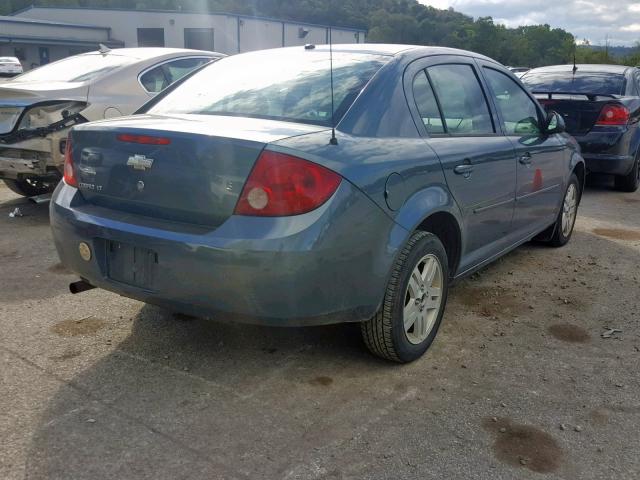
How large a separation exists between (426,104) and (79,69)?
4.70 meters

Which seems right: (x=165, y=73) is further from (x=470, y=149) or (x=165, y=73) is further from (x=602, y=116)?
(x=602, y=116)

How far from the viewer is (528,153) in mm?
4508

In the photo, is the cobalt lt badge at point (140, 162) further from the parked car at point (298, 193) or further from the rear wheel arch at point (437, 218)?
the rear wheel arch at point (437, 218)

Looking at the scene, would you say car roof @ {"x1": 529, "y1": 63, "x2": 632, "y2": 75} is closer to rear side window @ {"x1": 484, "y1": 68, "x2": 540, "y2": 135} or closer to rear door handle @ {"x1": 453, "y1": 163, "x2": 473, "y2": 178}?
rear side window @ {"x1": 484, "y1": 68, "x2": 540, "y2": 135}

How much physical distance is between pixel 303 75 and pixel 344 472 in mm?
2117

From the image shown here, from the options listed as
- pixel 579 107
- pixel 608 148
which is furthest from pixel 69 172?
pixel 608 148

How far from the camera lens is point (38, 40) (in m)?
46.2

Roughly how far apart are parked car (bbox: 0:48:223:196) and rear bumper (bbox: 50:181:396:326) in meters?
3.20

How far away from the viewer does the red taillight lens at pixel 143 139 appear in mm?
2896

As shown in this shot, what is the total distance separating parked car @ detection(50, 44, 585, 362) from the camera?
2.72 meters

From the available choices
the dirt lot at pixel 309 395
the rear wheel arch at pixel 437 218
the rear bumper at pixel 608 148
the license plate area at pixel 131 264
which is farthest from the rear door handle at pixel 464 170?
the rear bumper at pixel 608 148

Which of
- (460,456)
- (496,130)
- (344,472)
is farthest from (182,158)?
(496,130)

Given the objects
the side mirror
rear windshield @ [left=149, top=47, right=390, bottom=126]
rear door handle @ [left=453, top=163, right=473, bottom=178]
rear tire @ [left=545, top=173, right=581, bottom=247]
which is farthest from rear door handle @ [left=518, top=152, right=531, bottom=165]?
rear windshield @ [left=149, top=47, right=390, bottom=126]

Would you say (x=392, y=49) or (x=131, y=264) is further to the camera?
(x=392, y=49)
